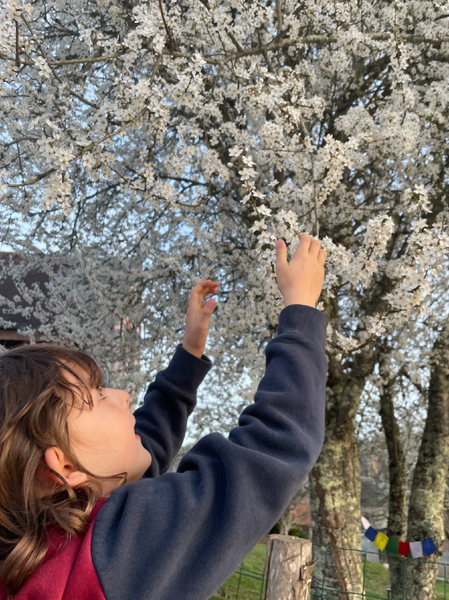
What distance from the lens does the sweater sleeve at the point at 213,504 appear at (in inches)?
Answer: 35.7

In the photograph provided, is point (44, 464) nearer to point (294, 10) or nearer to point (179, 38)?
point (179, 38)

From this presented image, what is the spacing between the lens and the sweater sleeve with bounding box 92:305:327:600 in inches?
35.7

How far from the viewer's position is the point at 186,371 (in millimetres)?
1637

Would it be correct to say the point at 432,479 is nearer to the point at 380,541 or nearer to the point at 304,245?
the point at 380,541

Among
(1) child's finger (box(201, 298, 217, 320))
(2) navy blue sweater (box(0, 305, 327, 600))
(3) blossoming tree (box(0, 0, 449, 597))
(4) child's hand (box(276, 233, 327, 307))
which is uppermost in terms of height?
(3) blossoming tree (box(0, 0, 449, 597))

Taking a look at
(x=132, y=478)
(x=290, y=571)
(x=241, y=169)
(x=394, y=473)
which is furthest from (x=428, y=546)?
(x=132, y=478)

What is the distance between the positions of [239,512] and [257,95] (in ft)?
9.42

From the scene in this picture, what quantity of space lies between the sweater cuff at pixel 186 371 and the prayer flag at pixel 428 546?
12.5 feet

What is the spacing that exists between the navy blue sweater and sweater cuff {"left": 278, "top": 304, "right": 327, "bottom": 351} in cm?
5

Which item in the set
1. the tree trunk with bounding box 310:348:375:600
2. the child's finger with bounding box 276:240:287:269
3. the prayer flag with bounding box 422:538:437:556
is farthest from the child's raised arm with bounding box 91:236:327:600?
the prayer flag with bounding box 422:538:437:556

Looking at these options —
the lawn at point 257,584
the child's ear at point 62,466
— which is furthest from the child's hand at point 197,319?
the lawn at point 257,584

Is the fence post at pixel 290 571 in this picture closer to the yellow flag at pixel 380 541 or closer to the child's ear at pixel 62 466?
the child's ear at pixel 62 466

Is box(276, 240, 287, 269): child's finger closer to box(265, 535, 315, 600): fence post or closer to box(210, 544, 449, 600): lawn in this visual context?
box(265, 535, 315, 600): fence post

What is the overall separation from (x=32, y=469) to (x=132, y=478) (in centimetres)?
28
